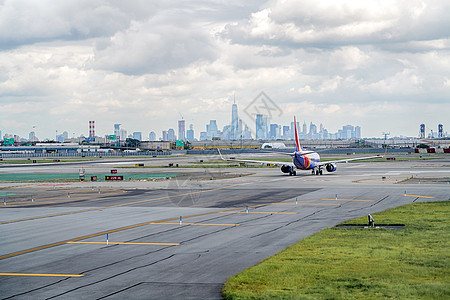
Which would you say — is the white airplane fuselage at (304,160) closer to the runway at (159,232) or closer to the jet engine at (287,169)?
the jet engine at (287,169)

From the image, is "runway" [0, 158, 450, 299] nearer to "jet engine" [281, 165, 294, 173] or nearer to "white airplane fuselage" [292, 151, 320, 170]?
"white airplane fuselage" [292, 151, 320, 170]

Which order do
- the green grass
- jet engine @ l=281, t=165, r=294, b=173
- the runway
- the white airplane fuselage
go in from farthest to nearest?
jet engine @ l=281, t=165, r=294, b=173 → the white airplane fuselage → the runway → the green grass

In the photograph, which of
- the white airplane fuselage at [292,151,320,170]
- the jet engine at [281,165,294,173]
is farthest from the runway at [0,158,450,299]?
the jet engine at [281,165,294,173]

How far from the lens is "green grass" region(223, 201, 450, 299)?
20156mm

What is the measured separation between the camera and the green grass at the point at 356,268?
66.1 ft

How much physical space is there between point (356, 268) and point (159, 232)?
662 inches

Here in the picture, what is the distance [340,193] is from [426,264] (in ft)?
121

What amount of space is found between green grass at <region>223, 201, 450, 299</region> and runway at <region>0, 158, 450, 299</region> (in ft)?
5.05

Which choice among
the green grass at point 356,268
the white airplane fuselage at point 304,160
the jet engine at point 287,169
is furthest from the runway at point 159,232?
the jet engine at point 287,169

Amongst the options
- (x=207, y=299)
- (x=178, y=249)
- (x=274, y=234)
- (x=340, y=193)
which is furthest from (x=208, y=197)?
(x=207, y=299)

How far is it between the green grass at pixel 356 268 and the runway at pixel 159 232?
5.05ft

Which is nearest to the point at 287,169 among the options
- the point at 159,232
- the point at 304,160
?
the point at 304,160

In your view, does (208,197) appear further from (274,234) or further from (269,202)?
(274,234)

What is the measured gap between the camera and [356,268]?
24.2 m
